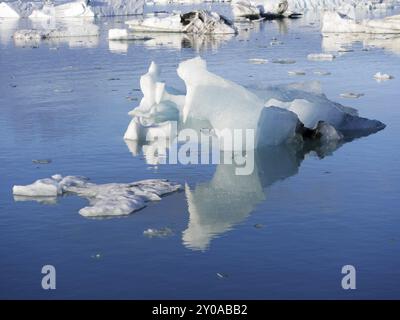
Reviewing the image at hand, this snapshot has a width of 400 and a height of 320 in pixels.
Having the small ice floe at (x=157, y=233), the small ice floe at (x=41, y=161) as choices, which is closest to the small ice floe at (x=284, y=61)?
the small ice floe at (x=41, y=161)

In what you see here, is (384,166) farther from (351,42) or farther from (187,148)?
(351,42)

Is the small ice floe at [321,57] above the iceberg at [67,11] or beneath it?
beneath

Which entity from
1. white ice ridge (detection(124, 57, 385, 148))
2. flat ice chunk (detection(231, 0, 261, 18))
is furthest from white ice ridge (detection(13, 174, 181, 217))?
flat ice chunk (detection(231, 0, 261, 18))

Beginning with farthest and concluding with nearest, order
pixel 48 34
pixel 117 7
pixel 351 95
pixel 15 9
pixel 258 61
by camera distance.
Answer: pixel 15 9 < pixel 117 7 < pixel 48 34 < pixel 258 61 < pixel 351 95

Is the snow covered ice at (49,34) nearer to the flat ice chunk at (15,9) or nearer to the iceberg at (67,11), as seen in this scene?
the iceberg at (67,11)

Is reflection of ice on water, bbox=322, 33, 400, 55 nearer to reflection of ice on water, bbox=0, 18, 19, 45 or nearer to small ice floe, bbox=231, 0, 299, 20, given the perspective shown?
small ice floe, bbox=231, 0, 299, 20

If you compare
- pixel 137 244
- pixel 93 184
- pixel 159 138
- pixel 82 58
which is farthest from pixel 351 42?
pixel 137 244

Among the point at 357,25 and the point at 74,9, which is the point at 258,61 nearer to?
the point at 357,25

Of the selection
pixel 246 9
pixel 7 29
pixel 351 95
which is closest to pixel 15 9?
pixel 7 29
